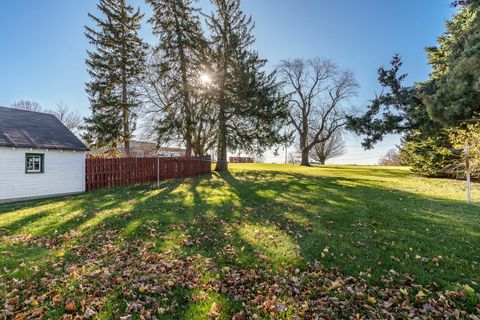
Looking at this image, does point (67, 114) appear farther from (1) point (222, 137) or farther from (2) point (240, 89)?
(2) point (240, 89)

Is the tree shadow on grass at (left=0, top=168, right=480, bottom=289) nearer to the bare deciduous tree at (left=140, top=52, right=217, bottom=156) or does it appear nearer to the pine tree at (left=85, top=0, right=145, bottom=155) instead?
the bare deciduous tree at (left=140, top=52, right=217, bottom=156)

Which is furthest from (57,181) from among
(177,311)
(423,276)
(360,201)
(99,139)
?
(423,276)

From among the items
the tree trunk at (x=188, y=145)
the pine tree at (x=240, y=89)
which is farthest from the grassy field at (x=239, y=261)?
the tree trunk at (x=188, y=145)

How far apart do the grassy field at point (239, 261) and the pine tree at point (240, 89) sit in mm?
12140

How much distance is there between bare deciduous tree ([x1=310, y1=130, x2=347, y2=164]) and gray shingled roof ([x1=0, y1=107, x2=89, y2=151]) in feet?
141

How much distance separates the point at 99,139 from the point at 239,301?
66.8ft

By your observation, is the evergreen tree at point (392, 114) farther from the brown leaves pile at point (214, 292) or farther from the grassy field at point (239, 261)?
the brown leaves pile at point (214, 292)

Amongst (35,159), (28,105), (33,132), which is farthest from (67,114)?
(35,159)

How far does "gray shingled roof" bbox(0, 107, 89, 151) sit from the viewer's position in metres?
11.3

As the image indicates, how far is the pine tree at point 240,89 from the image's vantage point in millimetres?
18047

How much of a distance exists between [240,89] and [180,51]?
19.5 feet

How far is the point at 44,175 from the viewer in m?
11.8

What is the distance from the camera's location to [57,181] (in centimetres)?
1221

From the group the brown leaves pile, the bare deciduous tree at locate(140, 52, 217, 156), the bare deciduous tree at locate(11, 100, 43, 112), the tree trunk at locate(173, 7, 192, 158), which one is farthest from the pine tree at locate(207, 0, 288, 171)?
the bare deciduous tree at locate(11, 100, 43, 112)
